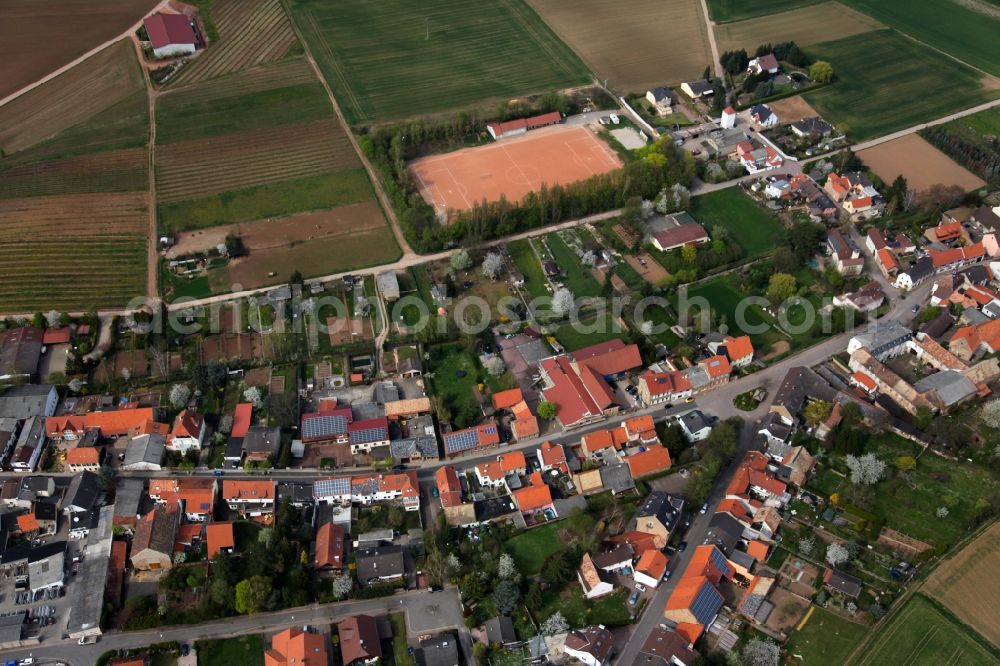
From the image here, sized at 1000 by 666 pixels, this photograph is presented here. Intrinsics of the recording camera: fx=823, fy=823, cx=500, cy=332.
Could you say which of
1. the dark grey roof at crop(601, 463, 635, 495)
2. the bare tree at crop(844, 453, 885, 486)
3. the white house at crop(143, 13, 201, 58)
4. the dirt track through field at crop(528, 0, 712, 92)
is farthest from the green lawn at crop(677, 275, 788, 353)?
the white house at crop(143, 13, 201, 58)

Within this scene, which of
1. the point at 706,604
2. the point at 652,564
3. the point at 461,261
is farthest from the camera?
the point at 461,261

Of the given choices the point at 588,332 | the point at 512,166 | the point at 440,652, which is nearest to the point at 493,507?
the point at 440,652

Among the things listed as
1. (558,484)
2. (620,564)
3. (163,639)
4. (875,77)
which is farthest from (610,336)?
(875,77)

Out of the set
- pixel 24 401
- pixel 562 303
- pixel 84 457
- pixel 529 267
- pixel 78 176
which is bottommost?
pixel 84 457

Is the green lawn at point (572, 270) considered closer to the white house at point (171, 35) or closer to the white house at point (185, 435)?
the white house at point (185, 435)

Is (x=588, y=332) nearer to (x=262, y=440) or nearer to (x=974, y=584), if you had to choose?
(x=262, y=440)

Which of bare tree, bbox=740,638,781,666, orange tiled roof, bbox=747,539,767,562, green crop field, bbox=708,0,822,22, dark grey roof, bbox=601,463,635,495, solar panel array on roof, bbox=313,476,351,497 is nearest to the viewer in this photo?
bare tree, bbox=740,638,781,666

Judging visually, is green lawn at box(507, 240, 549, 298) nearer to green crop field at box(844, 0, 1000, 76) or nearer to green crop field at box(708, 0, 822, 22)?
green crop field at box(708, 0, 822, 22)
